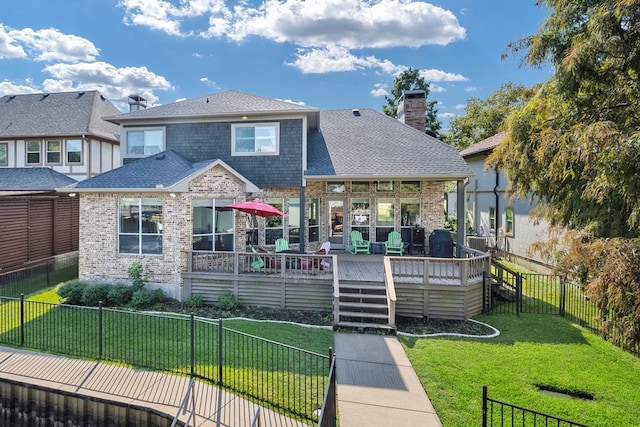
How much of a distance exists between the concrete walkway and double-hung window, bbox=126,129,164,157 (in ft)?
36.8

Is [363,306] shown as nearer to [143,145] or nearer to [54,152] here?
[143,145]

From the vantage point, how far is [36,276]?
1325cm

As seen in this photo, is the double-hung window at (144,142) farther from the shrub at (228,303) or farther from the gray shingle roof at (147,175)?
the shrub at (228,303)

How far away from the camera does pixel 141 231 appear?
10.9 metres

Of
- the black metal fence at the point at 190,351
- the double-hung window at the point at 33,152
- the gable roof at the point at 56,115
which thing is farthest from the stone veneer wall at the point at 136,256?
the double-hung window at the point at 33,152

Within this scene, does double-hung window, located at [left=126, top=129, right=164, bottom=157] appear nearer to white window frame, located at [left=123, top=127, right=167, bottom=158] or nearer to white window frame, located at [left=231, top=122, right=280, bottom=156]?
white window frame, located at [left=123, top=127, right=167, bottom=158]

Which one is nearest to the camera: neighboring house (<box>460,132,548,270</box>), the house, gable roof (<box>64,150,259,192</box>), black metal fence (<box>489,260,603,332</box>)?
black metal fence (<box>489,260,603,332</box>)

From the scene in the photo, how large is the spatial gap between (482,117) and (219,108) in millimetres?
30553

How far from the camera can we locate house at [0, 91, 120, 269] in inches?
576

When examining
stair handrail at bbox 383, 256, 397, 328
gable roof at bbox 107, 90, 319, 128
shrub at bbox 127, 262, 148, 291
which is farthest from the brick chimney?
shrub at bbox 127, 262, 148, 291

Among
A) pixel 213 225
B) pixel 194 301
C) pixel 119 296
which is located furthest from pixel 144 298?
pixel 213 225

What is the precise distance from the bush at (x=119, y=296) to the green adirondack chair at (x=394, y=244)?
928 centimetres

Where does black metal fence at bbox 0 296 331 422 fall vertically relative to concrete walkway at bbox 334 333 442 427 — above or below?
above

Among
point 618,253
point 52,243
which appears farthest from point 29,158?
point 618,253
